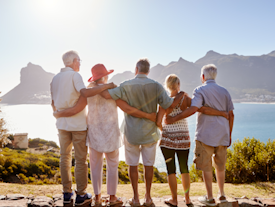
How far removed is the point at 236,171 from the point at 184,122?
202 inches

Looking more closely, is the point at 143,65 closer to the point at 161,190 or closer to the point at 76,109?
the point at 76,109

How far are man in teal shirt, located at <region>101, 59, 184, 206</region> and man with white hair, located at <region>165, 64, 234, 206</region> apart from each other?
37cm

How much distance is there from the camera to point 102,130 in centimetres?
282

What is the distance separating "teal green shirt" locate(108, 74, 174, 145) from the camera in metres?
2.88

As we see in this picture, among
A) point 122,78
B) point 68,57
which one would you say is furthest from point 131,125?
point 122,78

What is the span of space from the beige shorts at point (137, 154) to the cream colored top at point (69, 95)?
767 millimetres

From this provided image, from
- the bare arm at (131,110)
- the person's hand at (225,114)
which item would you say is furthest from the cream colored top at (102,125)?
the person's hand at (225,114)

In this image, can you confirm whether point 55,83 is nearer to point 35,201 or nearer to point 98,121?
point 98,121

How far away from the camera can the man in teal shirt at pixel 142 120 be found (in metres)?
2.88

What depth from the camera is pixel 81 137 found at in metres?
2.88

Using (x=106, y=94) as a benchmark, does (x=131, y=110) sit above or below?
below

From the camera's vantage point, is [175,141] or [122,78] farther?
[122,78]

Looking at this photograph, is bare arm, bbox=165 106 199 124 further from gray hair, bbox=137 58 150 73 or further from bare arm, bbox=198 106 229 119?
gray hair, bbox=137 58 150 73

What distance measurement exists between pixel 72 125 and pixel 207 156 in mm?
2175
